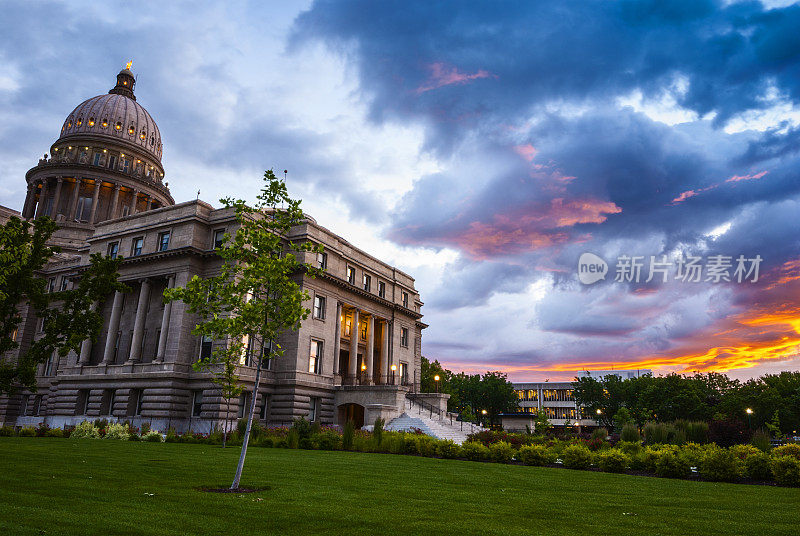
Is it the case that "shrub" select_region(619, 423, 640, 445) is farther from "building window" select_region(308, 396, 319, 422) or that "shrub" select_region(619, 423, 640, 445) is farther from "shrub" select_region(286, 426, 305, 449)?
"building window" select_region(308, 396, 319, 422)

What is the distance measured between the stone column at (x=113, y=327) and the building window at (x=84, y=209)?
39323mm

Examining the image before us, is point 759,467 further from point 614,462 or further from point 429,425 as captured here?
point 429,425

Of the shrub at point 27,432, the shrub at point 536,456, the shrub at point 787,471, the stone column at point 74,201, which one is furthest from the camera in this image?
the stone column at point 74,201

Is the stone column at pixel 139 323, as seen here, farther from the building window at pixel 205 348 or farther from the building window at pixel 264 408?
the building window at pixel 264 408

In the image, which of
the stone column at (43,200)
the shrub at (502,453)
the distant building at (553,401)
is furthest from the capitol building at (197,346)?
the distant building at (553,401)

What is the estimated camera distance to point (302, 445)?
32406 millimetres

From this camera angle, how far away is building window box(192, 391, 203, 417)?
44000mm

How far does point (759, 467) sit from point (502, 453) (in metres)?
10.7

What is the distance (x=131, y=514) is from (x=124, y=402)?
40.8 meters

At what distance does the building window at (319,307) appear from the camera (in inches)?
2004

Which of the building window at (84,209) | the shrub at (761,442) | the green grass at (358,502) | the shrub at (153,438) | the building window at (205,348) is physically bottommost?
the green grass at (358,502)

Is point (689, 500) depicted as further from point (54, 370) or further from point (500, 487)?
point (54, 370)

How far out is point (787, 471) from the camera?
18750mm

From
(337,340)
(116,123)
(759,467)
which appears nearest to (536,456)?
(759,467)
